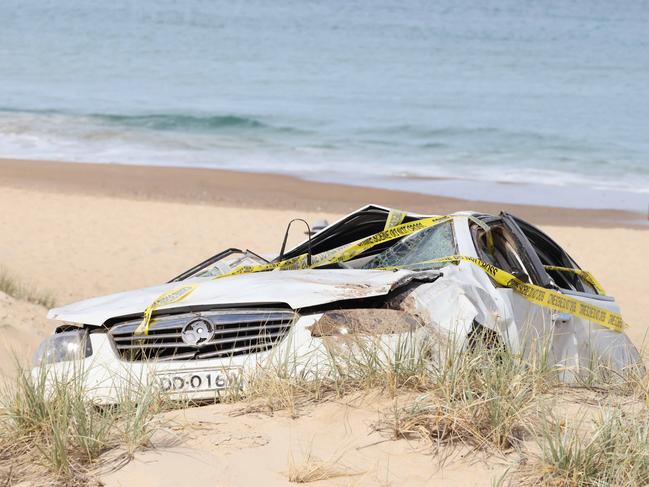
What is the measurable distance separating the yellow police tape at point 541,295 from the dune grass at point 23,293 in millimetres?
5642

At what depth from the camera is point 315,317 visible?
5488 millimetres

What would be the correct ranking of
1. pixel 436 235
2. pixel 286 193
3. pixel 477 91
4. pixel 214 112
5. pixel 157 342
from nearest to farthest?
pixel 157 342 < pixel 436 235 < pixel 286 193 < pixel 214 112 < pixel 477 91

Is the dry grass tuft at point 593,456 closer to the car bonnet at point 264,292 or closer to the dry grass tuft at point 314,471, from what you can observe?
the dry grass tuft at point 314,471

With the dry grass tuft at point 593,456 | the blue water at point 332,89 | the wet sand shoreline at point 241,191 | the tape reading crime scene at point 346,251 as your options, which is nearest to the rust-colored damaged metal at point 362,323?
the dry grass tuft at point 593,456

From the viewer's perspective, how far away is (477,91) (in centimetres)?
3878

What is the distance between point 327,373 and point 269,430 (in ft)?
1.66

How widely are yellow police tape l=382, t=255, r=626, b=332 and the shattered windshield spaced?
0.64ft

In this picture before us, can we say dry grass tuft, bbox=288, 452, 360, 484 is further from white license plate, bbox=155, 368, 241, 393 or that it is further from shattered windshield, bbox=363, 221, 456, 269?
shattered windshield, bbox=363, 221, 456, 269

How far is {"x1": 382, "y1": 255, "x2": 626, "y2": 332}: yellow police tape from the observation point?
19.8 feet

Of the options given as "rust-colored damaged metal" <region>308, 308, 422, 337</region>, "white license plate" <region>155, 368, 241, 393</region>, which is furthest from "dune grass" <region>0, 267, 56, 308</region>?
"rust-colored damaged metal" <region>308, 308, 422, 337</region>

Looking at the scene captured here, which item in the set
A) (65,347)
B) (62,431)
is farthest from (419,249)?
(62,431)

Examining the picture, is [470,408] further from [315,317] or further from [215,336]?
[215,336]

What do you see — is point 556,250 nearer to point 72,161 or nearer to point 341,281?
point 341,281

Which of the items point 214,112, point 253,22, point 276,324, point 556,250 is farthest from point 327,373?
point 253,22
